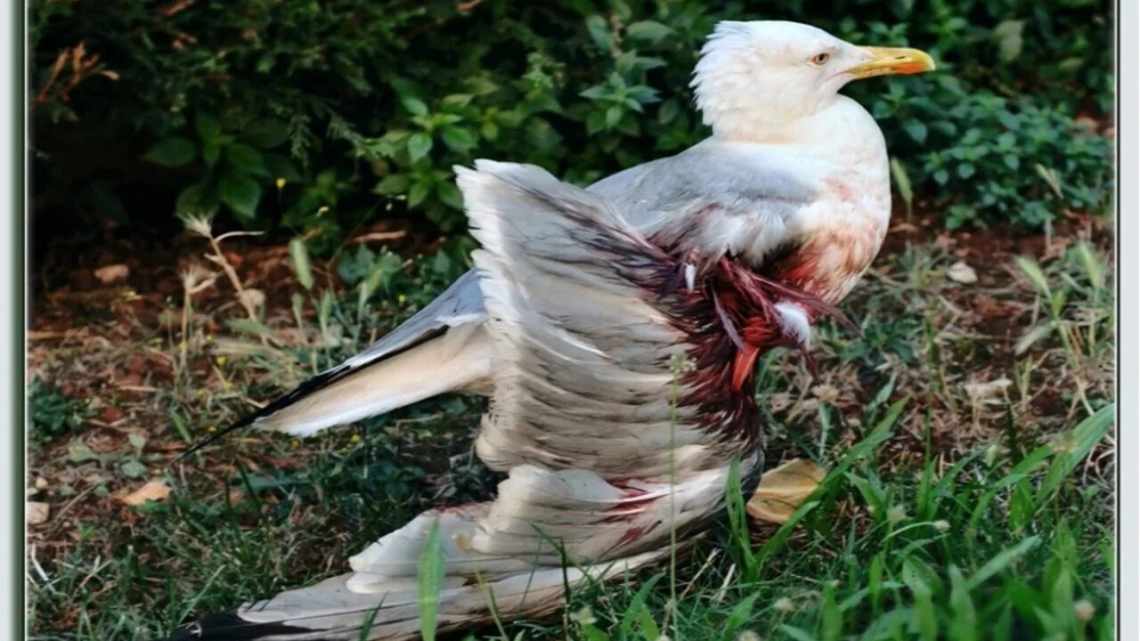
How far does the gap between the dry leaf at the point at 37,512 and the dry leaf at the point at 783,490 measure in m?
1.21

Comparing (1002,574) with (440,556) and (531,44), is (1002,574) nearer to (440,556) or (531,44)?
(440,556)

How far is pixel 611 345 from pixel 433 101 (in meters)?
0.94

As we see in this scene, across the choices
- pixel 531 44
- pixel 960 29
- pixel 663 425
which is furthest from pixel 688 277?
pixel 960 29

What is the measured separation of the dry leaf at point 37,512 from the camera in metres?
2.94

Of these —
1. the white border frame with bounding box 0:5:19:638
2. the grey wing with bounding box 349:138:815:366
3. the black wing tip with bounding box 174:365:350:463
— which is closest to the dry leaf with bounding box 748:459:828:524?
the grey wing with bounding box 349:138:815:366

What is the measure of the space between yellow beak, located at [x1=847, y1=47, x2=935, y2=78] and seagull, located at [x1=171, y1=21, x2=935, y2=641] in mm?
63

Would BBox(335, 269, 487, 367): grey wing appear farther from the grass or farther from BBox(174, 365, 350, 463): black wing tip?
the grass

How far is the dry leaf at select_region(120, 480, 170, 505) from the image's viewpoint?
2973 millimetres

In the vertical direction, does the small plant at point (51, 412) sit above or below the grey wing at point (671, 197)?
below

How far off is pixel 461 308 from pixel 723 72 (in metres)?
0.56

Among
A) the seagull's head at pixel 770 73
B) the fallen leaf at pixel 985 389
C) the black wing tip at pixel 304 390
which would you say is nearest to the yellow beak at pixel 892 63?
the seagull's head at pixel 770 73

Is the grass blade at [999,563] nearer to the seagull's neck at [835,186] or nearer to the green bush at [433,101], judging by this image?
the seagull's neck at [835,186]

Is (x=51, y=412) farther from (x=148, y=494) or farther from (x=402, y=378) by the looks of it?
(x=402, y=378)

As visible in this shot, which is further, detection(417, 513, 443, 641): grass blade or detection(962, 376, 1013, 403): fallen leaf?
detection(962, 376, 1013, 403): fallen leaf
